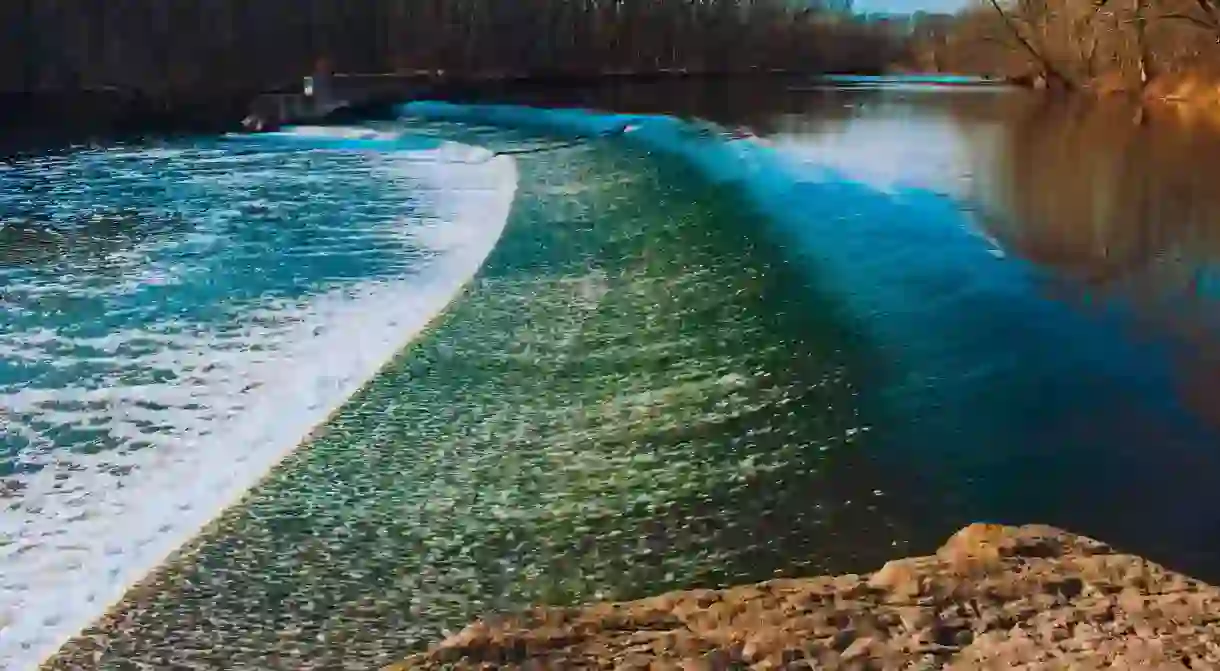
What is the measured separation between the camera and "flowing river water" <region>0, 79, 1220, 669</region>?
216 inches

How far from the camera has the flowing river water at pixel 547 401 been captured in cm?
548

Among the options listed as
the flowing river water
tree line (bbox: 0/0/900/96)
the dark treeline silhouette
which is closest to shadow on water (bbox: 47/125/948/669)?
the flowing river water

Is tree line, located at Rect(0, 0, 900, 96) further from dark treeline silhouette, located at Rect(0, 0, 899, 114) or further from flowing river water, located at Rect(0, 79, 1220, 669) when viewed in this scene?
flowing river water, located at Rect(0, 79, 1220, 669)

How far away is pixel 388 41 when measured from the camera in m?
60.2

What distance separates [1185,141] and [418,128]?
19.5 m

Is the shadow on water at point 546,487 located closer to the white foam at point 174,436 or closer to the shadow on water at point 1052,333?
the white foam at point 174,436

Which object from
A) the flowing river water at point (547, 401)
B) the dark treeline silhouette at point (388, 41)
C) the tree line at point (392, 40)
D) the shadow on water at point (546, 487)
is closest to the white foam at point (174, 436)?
the flowing river water at point (547, 401)

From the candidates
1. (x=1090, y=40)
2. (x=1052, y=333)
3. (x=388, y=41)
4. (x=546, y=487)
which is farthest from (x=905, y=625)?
(x=388, y=41)

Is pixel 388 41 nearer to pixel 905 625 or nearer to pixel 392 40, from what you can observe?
pixel 392 40

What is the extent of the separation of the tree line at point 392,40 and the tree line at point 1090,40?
13.8m

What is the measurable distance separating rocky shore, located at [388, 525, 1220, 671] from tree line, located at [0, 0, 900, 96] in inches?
1712

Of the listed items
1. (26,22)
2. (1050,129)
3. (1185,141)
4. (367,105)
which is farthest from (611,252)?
(26,22)

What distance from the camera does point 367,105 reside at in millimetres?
40469

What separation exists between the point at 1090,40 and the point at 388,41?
34389 millimetres
